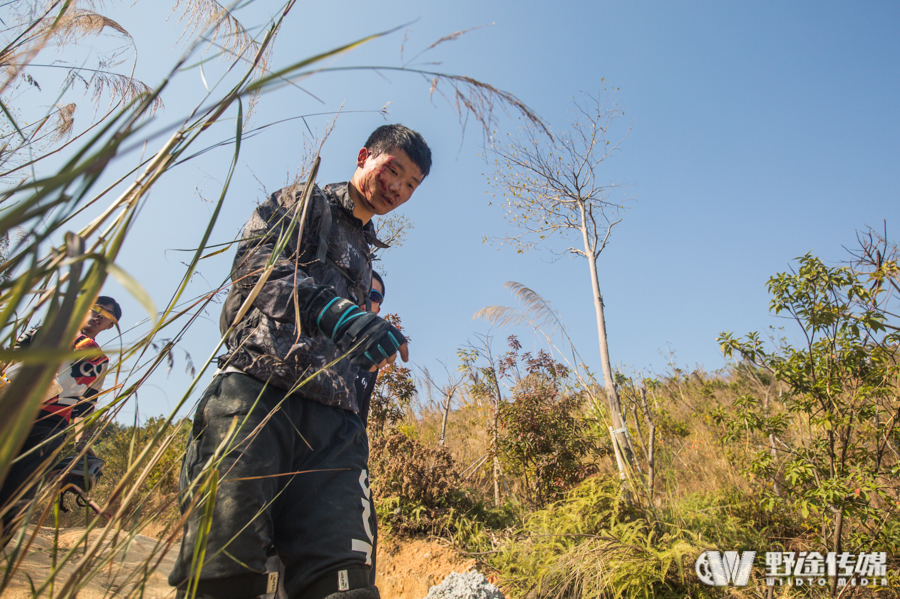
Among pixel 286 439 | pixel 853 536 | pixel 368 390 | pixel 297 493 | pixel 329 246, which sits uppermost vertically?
pixel 329 246

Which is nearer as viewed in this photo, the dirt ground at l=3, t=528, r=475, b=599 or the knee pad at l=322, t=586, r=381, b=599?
the knee pad at l=322, t=586, r=381, b=599

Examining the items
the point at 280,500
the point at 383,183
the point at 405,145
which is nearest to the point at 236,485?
the point at 280,500

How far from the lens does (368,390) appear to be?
180 cm

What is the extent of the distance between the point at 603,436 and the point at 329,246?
4205 millimetres

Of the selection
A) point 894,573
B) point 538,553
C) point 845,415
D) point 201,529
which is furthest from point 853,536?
point 201,529

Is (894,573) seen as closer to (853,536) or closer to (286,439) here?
(853,536)

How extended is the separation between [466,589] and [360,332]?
7.30 feet

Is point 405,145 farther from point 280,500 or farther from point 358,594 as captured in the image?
point 358,594

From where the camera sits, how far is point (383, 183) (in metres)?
1.89

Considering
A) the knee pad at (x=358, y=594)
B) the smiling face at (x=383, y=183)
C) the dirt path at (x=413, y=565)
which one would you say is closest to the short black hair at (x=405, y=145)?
the smiling face at (x=383, y=183)

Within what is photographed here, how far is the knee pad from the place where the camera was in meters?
1.15

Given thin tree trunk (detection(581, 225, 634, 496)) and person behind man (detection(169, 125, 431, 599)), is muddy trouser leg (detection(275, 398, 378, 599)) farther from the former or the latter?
thin tree trunk (detection(581, 225, 634, 496))
